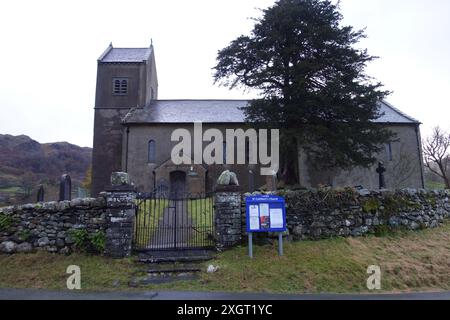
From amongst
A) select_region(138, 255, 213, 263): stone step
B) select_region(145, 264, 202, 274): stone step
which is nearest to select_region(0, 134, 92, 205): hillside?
select_region(138, 255, 213, 263): stone step

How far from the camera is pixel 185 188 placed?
92.1 ft

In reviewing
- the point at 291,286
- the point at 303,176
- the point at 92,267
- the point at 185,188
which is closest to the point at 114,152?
the point at 185,188

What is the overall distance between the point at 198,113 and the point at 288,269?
24.3m

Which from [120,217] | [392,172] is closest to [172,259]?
[120,217]

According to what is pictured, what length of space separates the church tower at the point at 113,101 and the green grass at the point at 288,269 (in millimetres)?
22857

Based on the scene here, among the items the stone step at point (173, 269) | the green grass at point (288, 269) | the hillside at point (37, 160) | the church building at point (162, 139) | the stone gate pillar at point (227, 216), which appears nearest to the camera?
the green grass at point (288, 269)

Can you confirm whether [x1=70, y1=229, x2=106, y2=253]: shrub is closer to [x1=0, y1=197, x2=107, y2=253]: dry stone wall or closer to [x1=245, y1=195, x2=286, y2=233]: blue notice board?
[x1=0, y1=197, x2=107, y2=253]: dry stone wall

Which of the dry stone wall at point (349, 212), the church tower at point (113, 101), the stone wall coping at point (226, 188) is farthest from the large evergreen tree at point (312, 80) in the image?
the church tower at point (113, 101)

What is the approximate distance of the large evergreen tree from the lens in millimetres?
19219

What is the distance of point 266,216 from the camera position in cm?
1016

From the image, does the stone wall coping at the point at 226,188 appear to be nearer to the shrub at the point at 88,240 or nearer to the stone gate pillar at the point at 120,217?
the stone gate pillar at the point at 120,217

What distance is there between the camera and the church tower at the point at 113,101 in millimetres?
32625
